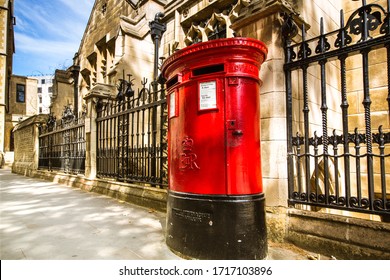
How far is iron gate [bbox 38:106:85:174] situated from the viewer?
8.02 metres

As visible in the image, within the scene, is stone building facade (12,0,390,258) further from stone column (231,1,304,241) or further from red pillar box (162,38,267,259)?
red pillar box (162,38,267,259)

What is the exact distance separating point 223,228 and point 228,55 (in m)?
1.54

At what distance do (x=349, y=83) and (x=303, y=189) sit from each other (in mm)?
3107

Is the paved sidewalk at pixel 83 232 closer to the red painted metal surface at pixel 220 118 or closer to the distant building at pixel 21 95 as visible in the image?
the red painted metal surface at pixel 220 118

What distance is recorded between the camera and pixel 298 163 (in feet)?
9.98

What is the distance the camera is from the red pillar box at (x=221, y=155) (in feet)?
7.38

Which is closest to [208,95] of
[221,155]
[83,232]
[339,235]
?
[221,155]

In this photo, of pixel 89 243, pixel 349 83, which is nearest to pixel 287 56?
pixel 349 83

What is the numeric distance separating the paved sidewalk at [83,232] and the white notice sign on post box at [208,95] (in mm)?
1472

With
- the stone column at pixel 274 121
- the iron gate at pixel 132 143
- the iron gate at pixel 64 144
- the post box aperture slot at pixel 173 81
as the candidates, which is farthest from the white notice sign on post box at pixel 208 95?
the iron gate at pixel 64 144

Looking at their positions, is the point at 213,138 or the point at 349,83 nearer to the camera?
the point at 213,138

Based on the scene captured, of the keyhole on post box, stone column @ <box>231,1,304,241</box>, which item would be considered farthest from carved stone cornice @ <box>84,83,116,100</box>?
the keyhole on post box
